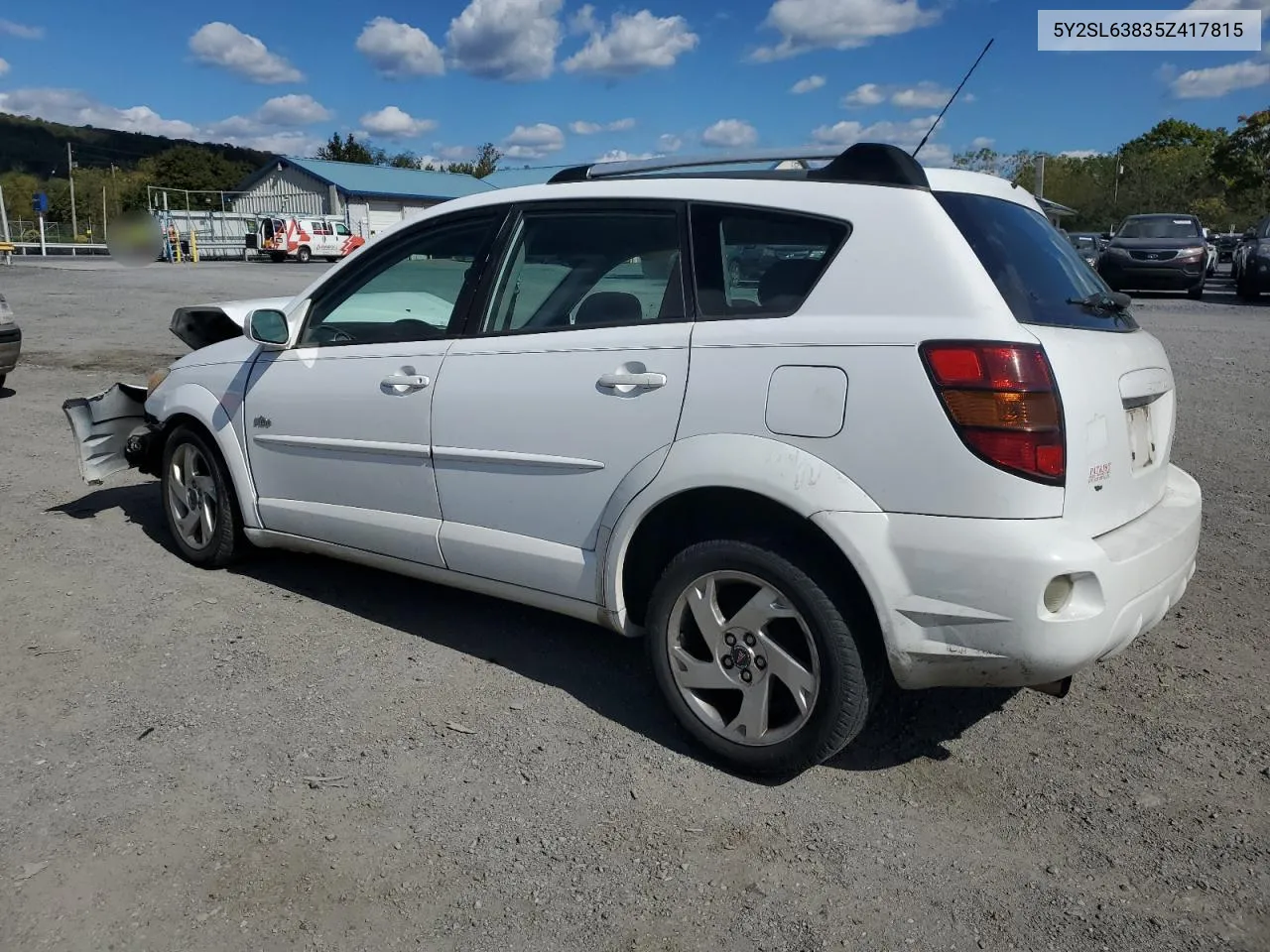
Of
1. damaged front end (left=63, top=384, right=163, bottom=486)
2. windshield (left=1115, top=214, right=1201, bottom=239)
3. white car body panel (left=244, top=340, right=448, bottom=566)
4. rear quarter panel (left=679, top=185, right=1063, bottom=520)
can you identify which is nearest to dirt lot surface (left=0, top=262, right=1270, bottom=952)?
white car body panel (left=244, top=340, right=448, bottom=566)

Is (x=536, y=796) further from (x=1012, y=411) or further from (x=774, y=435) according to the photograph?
(x=1012, y=411)

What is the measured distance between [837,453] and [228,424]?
3.07 metres

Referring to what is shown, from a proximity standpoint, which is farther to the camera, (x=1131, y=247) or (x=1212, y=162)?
(x=1212, y=162)

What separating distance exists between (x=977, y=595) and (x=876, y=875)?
0.79 meters

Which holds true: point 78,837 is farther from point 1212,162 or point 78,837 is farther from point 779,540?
point 1212,162

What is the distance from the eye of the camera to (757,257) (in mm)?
3283

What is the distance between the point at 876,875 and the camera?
9.04ft

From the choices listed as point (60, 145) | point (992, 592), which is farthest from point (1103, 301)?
point (60, 145)

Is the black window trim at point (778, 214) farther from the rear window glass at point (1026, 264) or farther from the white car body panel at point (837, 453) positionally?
the rear window glass at point (1026, 264)

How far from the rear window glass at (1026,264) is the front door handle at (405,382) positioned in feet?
6.42

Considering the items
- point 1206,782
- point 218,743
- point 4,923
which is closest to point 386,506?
point 218,743

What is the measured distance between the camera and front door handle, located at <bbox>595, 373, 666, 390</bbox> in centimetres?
327

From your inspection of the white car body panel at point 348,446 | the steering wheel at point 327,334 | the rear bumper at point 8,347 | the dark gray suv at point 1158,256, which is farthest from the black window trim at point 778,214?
the dark gray suv at point 1158,256

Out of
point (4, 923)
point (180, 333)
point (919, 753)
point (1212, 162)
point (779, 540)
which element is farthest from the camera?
point (1212, 162)
